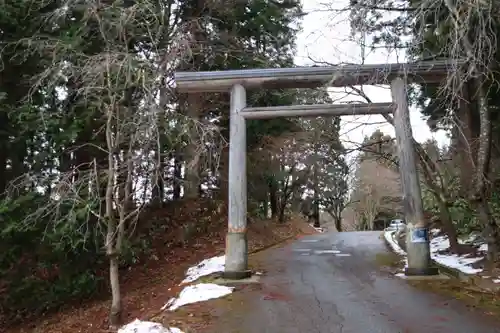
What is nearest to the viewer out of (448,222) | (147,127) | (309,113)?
(147,127)

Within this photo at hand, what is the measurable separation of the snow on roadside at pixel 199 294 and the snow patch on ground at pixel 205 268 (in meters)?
1.36

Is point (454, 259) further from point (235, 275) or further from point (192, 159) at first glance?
point (192, 159)

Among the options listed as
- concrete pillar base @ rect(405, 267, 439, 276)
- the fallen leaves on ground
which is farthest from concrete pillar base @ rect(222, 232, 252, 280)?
concrete pillar base @ rect(405, 267, 439, 276)

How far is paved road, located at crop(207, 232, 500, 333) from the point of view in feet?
19.4

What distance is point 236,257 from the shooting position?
9445 millimetres

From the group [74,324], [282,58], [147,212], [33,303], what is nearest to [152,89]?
[74,324]

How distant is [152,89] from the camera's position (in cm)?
834

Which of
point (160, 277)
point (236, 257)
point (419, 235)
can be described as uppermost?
point (419, 235)

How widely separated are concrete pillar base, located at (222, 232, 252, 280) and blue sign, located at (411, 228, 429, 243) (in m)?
3.46

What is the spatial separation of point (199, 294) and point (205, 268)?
2949 millimetres

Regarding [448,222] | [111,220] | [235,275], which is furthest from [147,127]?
[448,222]

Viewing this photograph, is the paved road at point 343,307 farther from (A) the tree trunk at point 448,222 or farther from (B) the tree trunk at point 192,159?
(B) the tree trunk at point 192,159

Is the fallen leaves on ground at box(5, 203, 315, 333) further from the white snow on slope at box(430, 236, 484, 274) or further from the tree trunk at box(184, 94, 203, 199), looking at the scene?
the white snow on slope at box(430, 236, 484, 274)

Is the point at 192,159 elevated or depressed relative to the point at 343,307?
elevated
